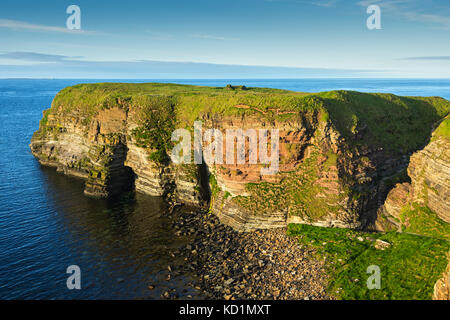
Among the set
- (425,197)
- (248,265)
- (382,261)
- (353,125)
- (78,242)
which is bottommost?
(248,265)

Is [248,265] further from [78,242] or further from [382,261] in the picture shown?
[78,242]

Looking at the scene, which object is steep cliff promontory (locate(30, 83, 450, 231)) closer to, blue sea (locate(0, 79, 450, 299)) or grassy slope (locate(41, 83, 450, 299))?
grassy slope (locate(41, 83, 450, 299))

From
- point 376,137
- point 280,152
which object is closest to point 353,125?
point 376,137

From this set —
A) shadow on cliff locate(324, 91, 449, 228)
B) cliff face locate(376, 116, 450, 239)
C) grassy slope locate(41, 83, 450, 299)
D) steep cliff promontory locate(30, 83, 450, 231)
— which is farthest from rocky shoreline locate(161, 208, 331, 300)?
cliff face locate(376, 116, 450, 239)

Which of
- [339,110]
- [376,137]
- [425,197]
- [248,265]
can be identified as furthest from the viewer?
[376,137]

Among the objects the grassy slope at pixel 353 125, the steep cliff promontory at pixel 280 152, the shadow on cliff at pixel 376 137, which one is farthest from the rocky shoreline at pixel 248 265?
the shadow on cliff at pixel 376 137
